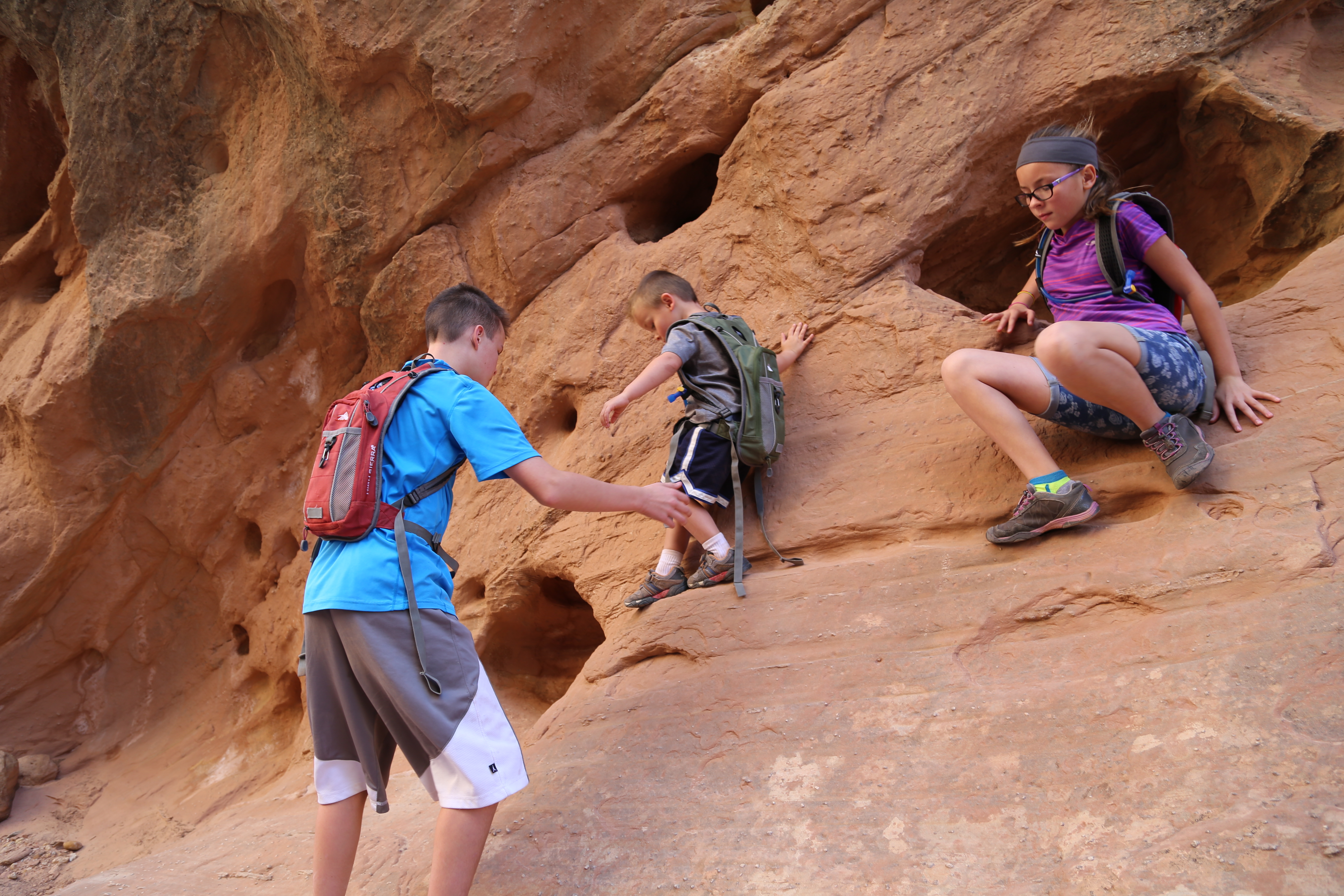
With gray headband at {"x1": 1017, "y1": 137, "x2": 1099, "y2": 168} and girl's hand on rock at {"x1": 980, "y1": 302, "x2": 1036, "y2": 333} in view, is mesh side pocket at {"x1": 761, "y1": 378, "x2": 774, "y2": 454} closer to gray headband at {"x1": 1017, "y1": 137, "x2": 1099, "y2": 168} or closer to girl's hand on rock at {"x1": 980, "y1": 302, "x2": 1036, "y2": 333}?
girl's hand on rock at {"x1": 980, "y1": 302, "x2": 1036, "y2": 333}

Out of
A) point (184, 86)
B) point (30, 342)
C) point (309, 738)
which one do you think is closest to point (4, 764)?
point (309, 738)

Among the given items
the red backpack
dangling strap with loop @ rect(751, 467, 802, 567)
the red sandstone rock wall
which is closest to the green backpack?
dangling strap with loop @ rect(751, 467, 802, 567)

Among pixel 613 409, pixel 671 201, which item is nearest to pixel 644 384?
pixel 613 409

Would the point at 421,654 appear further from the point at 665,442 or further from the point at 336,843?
the point at 665,442

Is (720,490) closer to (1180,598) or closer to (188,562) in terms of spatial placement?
(1180,598)

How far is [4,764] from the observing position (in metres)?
5.06

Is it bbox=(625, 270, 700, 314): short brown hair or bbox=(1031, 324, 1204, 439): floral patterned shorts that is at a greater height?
bbox=(625, 270, 700, 314): short brown hair

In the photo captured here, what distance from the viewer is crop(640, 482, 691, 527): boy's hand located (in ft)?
7.77

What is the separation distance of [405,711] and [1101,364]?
202 centimetres

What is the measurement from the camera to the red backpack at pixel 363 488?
83.3 inches

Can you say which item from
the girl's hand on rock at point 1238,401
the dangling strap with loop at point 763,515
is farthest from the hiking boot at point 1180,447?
the dangling strap with loop at point 763,515

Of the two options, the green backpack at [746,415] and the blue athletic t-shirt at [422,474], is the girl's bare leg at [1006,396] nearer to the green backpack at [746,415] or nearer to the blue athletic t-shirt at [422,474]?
the green backpack at [746,415]

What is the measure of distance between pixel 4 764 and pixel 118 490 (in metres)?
1.64

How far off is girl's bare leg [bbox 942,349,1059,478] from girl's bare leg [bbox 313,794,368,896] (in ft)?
6.63
